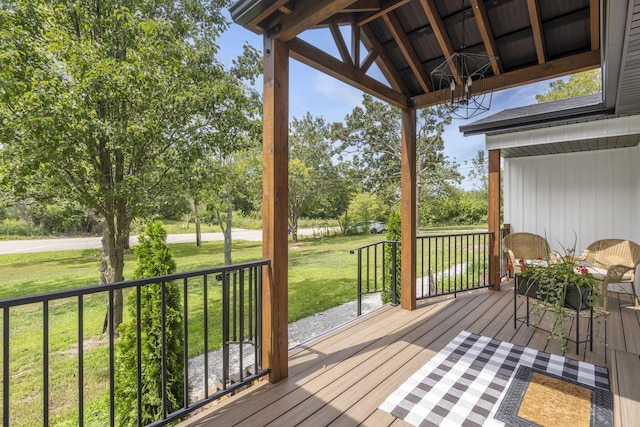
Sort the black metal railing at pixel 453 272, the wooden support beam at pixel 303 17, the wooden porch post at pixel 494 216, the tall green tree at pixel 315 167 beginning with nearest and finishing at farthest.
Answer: the wooden support beam at pixel 303 17, the black metal railing at pixel 453 272, the wooden porch post at pixel 494 216, the tall green tree at pixel 315 167

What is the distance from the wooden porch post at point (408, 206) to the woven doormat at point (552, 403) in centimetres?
156

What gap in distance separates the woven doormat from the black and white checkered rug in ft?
0.20

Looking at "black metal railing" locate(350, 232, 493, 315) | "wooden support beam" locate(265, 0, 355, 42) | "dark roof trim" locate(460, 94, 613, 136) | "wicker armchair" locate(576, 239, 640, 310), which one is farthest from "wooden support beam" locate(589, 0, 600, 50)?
"wicker armchair" locate(576, 239, 640, 310)

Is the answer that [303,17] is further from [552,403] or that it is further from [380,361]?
[552,403]

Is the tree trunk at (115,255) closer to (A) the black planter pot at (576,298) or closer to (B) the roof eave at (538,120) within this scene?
(A) the black planter pot at (576,298)

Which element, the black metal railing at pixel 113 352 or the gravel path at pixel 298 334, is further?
the gravel path at pixel 298 334

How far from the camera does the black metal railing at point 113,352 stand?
157 cm

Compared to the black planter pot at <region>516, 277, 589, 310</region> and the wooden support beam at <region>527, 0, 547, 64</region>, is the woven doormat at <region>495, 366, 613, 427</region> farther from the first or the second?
the wooden support beam at <region>527, 0, 547, 64</region>

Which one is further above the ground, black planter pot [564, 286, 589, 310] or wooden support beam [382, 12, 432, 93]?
wooden support beam [382, 12, 432, 93]

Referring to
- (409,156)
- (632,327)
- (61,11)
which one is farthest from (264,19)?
(632,327)

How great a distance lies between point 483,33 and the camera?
9.34 ft

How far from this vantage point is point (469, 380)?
219 cm

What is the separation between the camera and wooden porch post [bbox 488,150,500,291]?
4.53 m

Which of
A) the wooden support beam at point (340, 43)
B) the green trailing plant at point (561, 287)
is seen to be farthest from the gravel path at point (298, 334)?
the wooden support beam at point (340, 43)
